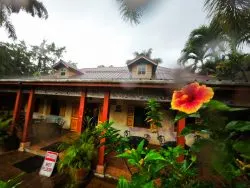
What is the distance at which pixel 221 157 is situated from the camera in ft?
2.92

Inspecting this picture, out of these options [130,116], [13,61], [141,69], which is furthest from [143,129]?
[13,61]

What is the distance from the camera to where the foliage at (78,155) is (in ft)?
13.3

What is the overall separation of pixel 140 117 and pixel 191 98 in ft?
26.1

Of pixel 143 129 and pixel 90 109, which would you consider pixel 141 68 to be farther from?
pixel 90 109

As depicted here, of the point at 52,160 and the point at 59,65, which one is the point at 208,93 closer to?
the point at 52,160

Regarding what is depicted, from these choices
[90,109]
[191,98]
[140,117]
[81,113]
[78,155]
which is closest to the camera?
[191,98]

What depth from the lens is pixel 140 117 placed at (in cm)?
888

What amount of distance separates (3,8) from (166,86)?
1317 centimetres

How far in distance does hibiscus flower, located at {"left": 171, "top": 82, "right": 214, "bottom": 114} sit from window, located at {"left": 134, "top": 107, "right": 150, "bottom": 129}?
7.76 metres

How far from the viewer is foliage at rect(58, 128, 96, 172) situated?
4.06m

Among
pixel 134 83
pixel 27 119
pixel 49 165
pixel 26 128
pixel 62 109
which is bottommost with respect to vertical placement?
pixel 49 165

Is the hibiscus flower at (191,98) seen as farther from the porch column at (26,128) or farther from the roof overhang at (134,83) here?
the porch column at (26,128)

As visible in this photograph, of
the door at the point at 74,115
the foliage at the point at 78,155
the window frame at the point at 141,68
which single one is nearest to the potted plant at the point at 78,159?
the foliage at the point at 78,155

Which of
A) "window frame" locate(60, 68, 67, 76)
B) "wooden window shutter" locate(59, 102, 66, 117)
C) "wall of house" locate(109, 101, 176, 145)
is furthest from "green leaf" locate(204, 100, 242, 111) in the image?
"wooden window shutter" locate(59, 102, 66, 117)
